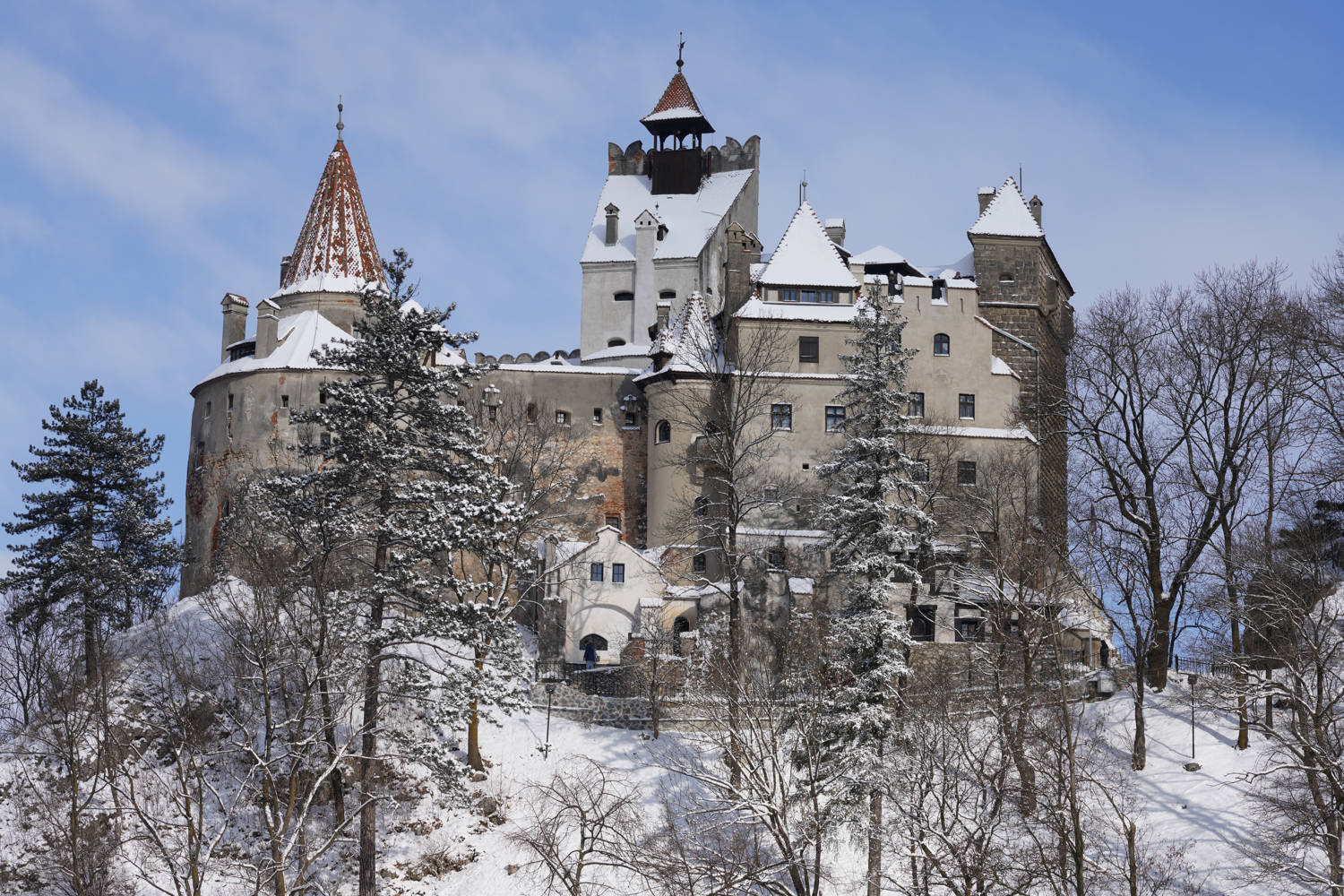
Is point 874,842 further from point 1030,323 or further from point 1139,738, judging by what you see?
point 1030,323

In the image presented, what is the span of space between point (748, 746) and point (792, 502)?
83.4 ft

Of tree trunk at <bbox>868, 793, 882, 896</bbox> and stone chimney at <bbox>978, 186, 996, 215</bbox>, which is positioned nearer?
tree trunk at <bbox>868, 793, 882, 896</bbox>

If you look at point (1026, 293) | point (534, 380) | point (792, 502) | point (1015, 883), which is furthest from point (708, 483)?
point (1015, 883)

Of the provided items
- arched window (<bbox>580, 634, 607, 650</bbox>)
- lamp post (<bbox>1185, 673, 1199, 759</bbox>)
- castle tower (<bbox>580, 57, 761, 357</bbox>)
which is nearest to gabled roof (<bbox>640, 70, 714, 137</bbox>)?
castle tower (<bbox>580, 57, 761, 357</bbox>)

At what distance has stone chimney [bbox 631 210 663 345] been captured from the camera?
2643 inches

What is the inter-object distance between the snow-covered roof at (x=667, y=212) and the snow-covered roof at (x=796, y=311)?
35.0 feet

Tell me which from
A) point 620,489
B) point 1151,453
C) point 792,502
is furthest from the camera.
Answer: point 620,489

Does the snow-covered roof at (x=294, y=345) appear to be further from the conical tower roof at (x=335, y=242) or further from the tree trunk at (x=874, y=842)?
the tree trunk at (x=874, y=842)

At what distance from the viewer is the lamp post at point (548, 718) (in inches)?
1704

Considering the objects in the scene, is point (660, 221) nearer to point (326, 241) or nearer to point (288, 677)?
point (326, 241)

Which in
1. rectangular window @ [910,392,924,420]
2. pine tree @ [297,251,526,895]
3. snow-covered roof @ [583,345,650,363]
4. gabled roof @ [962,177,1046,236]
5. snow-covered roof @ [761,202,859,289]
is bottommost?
pine tree @ [297,251,526,895]

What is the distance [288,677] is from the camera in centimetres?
3778

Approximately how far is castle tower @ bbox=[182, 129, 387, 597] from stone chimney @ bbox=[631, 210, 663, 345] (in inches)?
431

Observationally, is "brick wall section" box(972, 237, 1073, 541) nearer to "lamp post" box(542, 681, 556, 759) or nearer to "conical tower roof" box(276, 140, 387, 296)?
"lamp post" box(542, 681, 556, 759)
